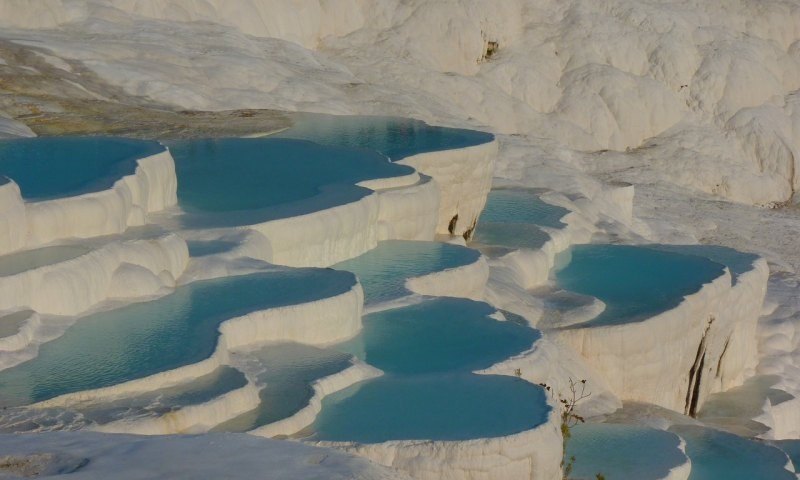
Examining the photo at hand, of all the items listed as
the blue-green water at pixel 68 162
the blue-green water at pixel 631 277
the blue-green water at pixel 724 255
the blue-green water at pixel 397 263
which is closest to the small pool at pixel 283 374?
the blue-green water at pixel 397 263

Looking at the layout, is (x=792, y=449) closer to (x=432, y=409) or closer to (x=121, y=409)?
(x=432, y=409)

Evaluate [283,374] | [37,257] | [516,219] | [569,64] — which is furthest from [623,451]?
[569,64]

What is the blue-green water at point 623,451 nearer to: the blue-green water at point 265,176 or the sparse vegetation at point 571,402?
the sparse vegetation at point 571,402

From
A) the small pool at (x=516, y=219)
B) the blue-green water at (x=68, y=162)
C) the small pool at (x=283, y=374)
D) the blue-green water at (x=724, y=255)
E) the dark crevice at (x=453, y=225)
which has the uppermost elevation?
the blue-green water at (x=68, y=162)

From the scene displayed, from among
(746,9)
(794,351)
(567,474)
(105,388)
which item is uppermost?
(746,9)

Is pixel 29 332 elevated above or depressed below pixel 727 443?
above

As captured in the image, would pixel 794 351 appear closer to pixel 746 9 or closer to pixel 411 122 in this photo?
pixel 411 122

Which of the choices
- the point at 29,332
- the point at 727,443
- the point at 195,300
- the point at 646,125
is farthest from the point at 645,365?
the point at 646,125
